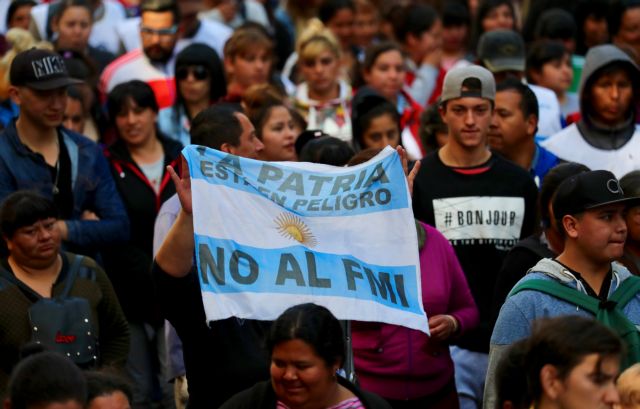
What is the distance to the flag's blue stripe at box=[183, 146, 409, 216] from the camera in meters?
7.71

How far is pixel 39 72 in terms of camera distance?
978 centimetres

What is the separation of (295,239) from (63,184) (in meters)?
2.59

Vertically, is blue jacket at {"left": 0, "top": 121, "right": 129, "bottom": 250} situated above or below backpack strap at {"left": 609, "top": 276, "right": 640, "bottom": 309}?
above

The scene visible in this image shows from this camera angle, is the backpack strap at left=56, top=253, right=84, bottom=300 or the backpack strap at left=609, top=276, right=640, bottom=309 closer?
the backpack strap at left=609, top=276, right=640, bottom=309

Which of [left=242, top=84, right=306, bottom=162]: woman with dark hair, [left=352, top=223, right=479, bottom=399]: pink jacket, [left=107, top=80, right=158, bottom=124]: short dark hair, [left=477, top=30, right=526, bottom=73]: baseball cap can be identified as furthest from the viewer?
[left=477, top=30, right=526, bottom=73]: baseball cap

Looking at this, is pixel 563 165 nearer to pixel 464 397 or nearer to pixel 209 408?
pixel 464 397

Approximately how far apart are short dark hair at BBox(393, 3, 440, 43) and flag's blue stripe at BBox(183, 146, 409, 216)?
7891 millimetres

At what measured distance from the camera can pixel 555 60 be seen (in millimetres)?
13008

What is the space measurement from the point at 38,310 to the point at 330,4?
7.75m

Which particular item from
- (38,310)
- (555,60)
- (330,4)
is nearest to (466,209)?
(38,310)

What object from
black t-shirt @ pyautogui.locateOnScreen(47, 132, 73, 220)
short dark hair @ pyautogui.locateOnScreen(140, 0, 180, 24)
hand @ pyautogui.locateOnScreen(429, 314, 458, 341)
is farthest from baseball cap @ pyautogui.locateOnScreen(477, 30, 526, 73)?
hand @ pyautogui.locateOnScreen(429, 314, 458, 341)

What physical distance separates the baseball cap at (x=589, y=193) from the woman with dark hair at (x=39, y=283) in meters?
2.77

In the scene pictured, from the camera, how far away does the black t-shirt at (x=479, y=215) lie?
9.38m

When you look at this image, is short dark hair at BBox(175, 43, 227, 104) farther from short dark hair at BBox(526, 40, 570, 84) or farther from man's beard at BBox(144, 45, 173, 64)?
short dark hair at BBox(526, 40, 570, 84)
